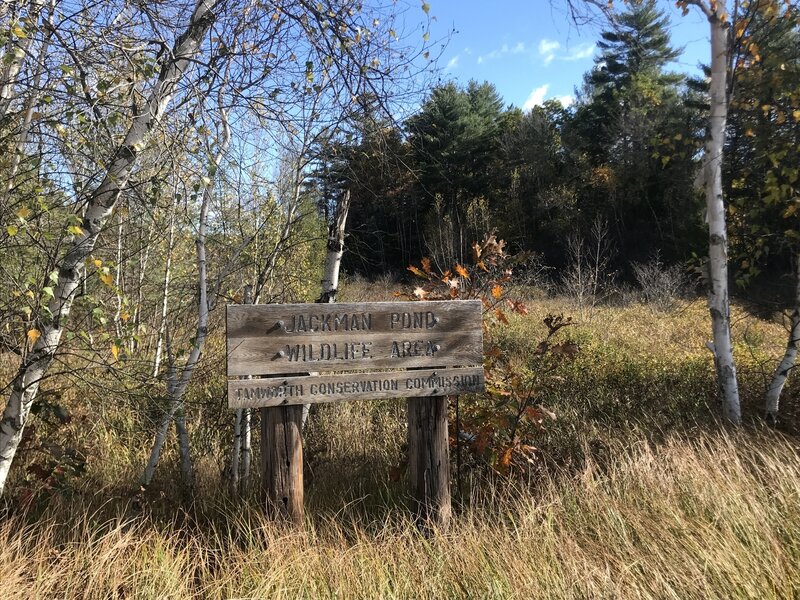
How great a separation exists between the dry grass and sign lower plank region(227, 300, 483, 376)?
0.85 metres

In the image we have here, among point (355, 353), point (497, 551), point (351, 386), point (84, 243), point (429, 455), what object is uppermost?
point (84, 243)

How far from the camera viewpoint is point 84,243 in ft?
8.76

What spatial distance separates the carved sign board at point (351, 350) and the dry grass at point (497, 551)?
70 cm

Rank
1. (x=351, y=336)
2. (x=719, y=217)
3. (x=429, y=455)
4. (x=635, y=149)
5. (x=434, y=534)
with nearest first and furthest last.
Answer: (x=351, y=336)
(x=434, y=534)
(x=429, y=455)
(x=719, y=217)
(x=635, y=149)

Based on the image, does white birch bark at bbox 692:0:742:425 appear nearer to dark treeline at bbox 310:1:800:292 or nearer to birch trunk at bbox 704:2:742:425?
birch trunk at bbox 704:2:742:425

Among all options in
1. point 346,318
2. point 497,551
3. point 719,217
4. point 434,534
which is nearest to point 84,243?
point 346,318

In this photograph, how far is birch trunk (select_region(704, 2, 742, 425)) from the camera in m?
4.45

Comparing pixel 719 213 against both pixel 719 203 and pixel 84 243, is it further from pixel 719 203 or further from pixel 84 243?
pixel 84 243

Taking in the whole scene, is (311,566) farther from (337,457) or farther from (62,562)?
(337,457)

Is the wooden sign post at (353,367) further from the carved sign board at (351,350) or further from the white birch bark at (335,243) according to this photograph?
the white birch bark at (335,243)

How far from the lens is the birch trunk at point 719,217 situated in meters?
4.45

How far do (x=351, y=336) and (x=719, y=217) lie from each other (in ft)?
11.5

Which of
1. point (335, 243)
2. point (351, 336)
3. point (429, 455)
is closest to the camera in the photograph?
point (351, 336)

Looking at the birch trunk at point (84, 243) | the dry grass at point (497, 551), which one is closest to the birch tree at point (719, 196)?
the dry grass at point (497, 551)
